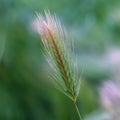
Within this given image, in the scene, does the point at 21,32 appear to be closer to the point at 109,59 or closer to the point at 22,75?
the point at 22,75

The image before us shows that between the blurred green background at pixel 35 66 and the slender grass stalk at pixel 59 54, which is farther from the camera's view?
the blurred green background at pixel 35 66

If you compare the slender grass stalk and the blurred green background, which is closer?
the slender grass stalk

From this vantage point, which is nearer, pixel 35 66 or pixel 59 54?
pixel 59 54

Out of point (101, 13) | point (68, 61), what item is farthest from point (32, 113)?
point (68, 61)

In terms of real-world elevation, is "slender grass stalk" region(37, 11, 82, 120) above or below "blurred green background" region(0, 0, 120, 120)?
below

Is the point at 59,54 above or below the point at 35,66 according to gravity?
below
